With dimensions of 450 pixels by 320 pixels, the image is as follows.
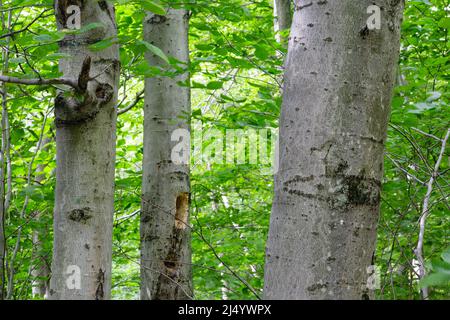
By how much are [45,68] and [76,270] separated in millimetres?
2123

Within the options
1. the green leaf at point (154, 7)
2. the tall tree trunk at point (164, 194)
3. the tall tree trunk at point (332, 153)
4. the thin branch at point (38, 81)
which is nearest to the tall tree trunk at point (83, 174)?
the thin branch at point (38, 81)

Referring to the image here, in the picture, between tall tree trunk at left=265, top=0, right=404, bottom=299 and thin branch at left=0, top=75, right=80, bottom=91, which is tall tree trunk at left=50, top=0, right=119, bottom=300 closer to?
thin branch at left=0, top=75, right=80, bottom=91

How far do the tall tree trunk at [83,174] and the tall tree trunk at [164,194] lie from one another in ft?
4.04

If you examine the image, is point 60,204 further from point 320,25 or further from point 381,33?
point 381,33

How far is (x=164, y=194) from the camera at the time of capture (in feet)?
10.5

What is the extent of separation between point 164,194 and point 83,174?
1.39 m

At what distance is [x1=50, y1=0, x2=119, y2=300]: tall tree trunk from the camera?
181 centimetres

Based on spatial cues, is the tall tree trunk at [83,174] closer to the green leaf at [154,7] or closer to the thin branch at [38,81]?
the thin branch at [38,81]

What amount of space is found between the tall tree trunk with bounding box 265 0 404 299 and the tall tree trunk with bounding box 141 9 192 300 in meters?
1.90

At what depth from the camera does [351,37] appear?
1271mm

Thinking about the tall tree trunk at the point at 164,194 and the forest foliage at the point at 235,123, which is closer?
the forest foliage at the point at 235,123

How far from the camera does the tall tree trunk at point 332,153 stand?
1.18m
